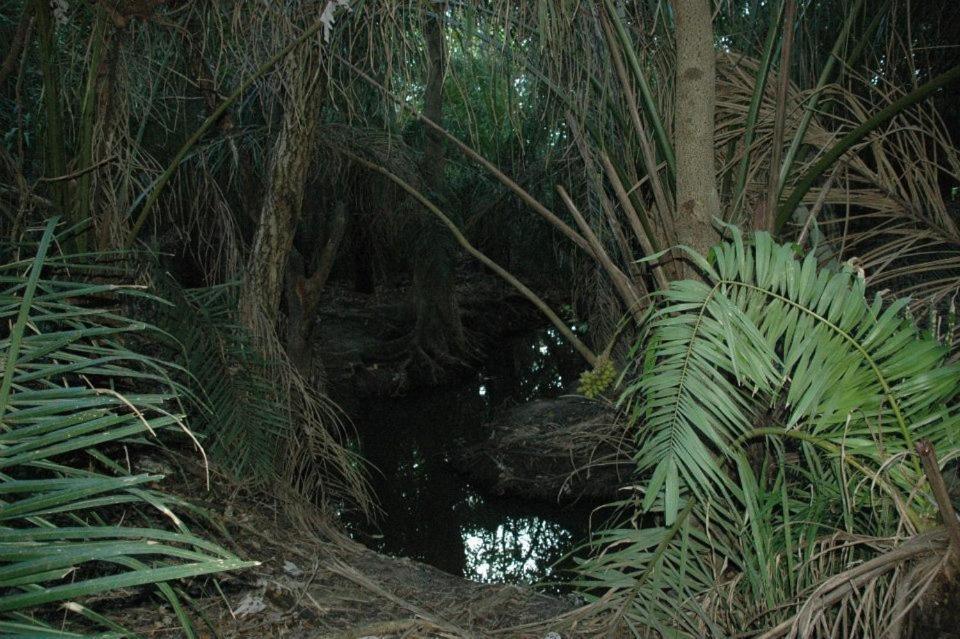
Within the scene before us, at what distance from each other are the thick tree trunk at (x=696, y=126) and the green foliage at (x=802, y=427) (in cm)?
36

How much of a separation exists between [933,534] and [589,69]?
4.80ft

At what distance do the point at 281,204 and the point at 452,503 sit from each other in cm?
319

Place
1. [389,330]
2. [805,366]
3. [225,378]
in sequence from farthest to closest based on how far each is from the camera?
[389,330], [225,378], [805,366]

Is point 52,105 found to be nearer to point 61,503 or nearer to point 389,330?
point 61,503

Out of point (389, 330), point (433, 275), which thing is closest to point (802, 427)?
point (433, 275)

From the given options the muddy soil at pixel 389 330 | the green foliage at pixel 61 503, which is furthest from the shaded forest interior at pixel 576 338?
the muddy soil at pixel 389 330

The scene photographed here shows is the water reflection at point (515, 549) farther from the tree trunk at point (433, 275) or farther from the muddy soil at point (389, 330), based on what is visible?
the tree trunk at point (433, 275)

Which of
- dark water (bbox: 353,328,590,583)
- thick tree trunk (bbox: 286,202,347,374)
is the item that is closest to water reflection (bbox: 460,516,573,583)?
dark water (bbox: 353,328,590,583)

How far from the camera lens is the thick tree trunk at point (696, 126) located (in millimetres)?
1968

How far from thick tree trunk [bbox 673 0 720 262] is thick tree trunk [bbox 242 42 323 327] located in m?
1.66

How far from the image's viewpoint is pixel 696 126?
198 cm

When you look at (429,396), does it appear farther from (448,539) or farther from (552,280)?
(552,280)

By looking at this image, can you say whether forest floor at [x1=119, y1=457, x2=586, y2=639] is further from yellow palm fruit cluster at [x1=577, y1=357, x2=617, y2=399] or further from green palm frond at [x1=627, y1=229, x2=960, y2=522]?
green palm frond at [x1=627, y1=229, x2=960, y2=522]

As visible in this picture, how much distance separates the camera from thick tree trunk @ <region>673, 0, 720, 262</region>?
1.97 meters
